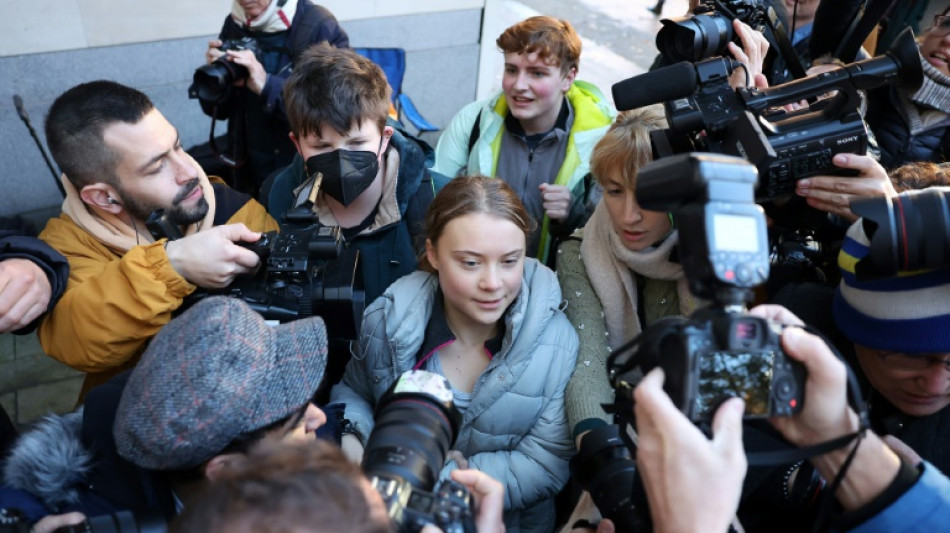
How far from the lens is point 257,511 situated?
1028 millimetres

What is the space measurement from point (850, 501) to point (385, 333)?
1295 mm

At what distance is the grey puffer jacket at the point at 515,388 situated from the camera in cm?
212

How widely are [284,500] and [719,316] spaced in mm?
782

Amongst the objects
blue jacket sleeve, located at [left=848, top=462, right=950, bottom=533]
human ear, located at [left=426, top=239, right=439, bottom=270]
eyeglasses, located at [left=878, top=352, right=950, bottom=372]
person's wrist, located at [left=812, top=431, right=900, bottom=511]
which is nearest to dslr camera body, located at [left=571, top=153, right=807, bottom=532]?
person's wrist, located at [left=812, top=431, right=900, bottom=511]

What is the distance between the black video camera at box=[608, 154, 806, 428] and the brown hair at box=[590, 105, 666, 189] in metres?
0.93

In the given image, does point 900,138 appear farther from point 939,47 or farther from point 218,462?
point 218,462

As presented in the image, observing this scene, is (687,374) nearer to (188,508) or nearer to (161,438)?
(188,508)

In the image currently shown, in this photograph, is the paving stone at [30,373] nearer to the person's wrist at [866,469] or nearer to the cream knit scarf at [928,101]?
the person's wrist at [866,469]

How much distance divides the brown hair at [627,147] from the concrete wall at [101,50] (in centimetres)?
347

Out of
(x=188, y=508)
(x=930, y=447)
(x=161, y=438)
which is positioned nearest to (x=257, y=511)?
(x=188, y=508)

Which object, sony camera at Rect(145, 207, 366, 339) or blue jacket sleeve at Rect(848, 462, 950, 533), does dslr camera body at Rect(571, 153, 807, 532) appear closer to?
blue jacket sleeve at Rect(848, 462, 950, 533)

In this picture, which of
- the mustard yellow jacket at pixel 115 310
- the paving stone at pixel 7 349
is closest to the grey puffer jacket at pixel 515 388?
the mustard yellow jacket at pixel 115 310

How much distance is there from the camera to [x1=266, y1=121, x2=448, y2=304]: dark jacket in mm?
2646

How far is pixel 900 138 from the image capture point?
2.79 m
